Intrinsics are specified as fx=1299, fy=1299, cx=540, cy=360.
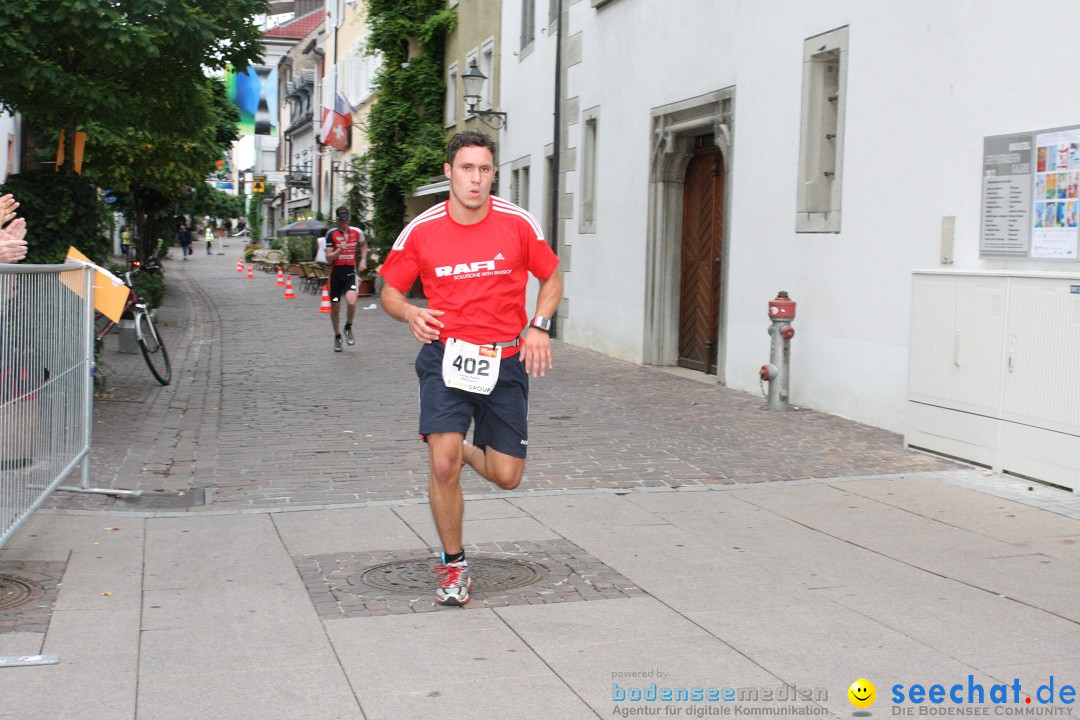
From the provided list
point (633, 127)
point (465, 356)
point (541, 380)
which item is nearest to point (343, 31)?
point (633, 127)

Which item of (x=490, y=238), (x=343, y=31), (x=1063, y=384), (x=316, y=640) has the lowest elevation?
(x=316, y=640)

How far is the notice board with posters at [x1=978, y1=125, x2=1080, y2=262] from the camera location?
8.23m

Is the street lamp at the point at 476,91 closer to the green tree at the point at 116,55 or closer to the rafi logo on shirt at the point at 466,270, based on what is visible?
the green tree at the point at 116,55

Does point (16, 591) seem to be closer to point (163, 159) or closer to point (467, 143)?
point (467, 143)

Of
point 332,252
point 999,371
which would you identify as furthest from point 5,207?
point 332,252

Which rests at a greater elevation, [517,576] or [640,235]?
[640,235]

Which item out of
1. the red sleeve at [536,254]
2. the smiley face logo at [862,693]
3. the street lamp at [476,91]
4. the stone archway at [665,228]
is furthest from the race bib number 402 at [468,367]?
the street lamp at [476,91]

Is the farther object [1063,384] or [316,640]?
[1063,384]

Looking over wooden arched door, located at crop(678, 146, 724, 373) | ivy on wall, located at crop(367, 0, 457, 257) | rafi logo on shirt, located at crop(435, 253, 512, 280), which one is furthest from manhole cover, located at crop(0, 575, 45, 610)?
ivy on wall, located at crop(367, 0, 457, 257)

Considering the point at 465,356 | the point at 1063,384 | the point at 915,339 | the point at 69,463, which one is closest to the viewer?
the point at 465,356

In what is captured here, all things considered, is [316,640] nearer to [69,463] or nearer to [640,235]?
[69,463]

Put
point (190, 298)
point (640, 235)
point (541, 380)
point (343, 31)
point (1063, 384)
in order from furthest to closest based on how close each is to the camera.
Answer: point (343, 31)
point (190, 298)
point (640, 235)
point (541, 380)
point (1063, 384)

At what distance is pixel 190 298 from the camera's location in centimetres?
3056

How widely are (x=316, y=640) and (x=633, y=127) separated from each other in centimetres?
1300
